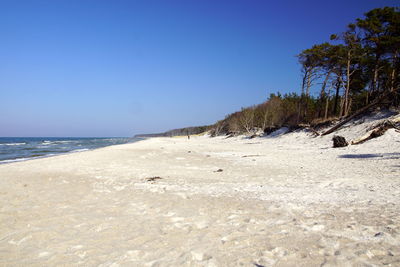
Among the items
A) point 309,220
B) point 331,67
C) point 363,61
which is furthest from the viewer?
point 331,67

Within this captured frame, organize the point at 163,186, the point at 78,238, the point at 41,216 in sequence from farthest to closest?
the point at 163,186
the point at 41,216
the point at 78,238

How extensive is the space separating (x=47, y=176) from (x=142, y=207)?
18.8 ft

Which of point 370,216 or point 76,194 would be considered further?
point 76,194

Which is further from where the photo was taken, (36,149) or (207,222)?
(36,149)

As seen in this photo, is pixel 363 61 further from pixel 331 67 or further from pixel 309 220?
pixel 309 220

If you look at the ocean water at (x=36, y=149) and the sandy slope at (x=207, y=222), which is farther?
the ocean water at (x=36, y=149)

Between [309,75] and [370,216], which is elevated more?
[309,75]

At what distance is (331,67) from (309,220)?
28170 mm

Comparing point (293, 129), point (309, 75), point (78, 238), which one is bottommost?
point (78, 238)

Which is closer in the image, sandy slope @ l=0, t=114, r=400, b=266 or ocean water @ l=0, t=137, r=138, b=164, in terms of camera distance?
→ sandy slope @ l=0, t=114, r=400, b=266

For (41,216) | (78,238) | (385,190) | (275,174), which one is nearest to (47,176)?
(41,216)

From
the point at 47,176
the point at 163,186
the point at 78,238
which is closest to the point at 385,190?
the point at 163,186

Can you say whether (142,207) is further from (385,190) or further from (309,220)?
(385,190)

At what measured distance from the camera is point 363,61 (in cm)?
2328
